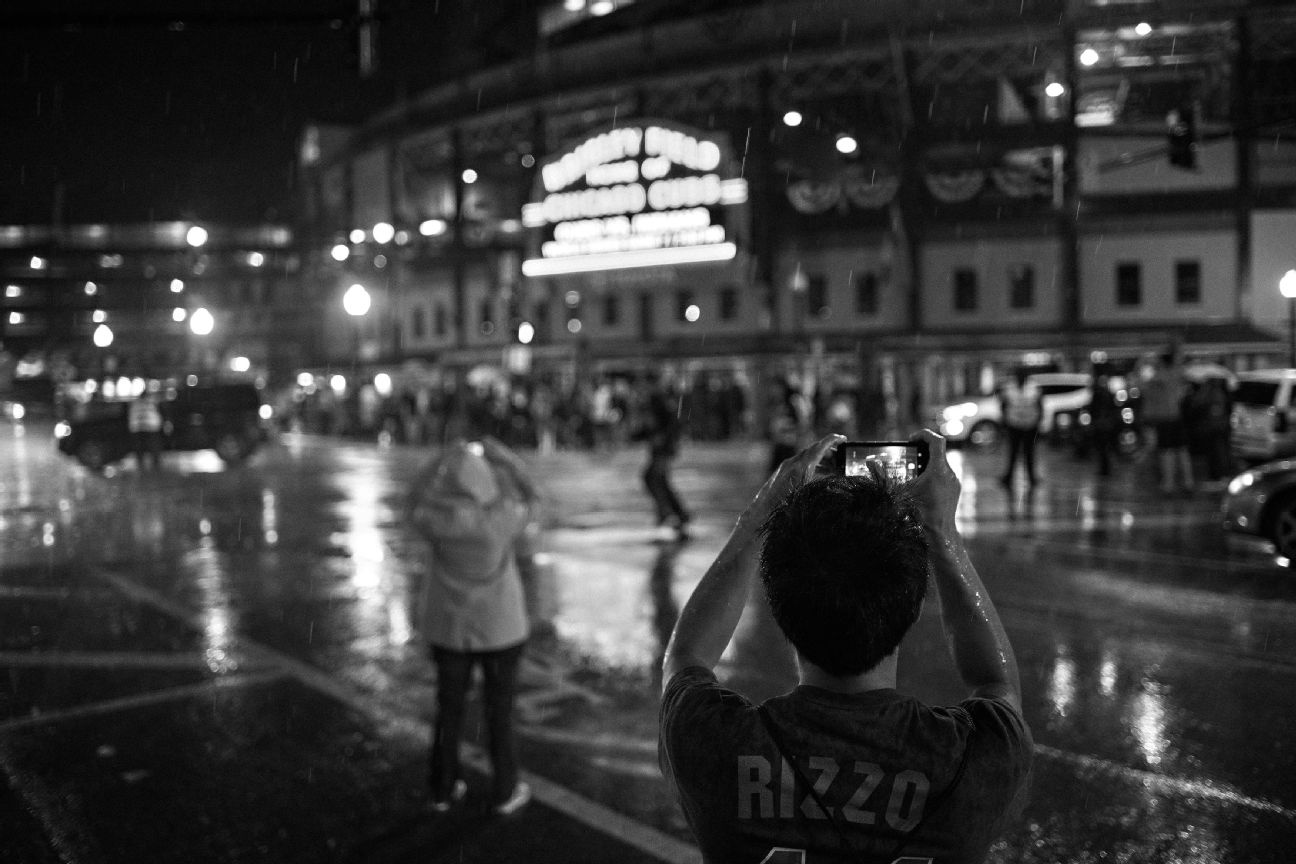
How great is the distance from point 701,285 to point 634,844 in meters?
37.3

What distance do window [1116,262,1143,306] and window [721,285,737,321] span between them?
42.7ft

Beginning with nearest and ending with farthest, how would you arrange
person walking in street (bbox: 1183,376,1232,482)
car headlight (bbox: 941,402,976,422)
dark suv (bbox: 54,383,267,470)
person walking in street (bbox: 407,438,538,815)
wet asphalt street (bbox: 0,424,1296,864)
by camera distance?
wet asphalt street (bbox: 0,424,1296,864) < person walking in street (bbox: 407,438,538,815) < person walking in street (bbox: 1183,376,1232,482) < dark suv (bbox: 54,383,267,470) < car headlight (bbox: 941,402,976,422)

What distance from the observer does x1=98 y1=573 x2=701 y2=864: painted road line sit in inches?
173

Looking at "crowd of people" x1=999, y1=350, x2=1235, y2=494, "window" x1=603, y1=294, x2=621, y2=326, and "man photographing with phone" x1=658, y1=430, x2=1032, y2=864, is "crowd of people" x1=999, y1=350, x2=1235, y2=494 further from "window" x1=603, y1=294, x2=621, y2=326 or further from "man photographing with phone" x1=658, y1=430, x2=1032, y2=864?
"window" x1=603, y1=294, x2=621, y2=326

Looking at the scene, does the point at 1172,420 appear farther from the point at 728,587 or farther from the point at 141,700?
the point at 728,587

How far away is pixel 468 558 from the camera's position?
16.1 ft

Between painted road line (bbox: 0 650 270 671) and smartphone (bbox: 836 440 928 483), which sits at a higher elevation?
smartphone (bbox: 836 440 928 483)

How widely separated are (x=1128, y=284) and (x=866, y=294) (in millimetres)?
8565

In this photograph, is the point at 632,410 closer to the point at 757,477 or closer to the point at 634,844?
the point at 757,477

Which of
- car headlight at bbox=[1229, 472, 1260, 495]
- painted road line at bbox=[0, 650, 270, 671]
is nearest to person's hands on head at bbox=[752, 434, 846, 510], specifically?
painted road line at bbox=[0, 650, 270, 671]

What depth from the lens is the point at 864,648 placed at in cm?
173

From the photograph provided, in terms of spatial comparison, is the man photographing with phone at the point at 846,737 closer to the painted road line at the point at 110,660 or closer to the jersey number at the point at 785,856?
the jersey number at the point at 785,856

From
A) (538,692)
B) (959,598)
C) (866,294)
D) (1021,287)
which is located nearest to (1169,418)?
(538,692)

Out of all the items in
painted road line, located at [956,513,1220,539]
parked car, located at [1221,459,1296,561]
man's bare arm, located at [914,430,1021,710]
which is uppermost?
man's bare arm, located at [914,430,1021,710]
